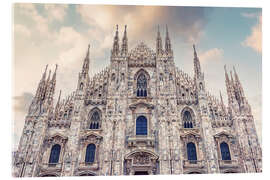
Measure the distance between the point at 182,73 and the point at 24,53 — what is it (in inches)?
490

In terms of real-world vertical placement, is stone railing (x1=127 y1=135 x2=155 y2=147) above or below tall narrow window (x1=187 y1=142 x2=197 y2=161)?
above

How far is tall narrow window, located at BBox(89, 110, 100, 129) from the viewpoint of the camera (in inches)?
687

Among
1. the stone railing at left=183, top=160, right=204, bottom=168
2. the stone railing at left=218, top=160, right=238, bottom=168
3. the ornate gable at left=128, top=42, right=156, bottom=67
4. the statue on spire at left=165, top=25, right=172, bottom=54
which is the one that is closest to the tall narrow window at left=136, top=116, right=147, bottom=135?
the stone railing at left=183, top=160, right=204, bottom=168

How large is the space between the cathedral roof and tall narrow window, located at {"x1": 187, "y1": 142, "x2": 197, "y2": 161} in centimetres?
831

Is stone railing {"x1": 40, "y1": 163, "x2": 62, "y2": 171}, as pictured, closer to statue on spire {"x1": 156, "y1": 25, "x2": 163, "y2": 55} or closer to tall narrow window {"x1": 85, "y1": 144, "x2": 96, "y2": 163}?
tall narrow window {"x1": 85, "y1": 144, "x2": 96, "y2": 163}

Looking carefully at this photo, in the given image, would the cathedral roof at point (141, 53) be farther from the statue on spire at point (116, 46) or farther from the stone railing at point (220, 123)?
the stone railing at point (220, 123)

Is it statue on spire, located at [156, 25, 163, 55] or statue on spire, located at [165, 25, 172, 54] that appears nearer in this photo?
statue on spire, located at [156, 25, 163, 55]

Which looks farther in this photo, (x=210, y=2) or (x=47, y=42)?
(x=47, y=42)

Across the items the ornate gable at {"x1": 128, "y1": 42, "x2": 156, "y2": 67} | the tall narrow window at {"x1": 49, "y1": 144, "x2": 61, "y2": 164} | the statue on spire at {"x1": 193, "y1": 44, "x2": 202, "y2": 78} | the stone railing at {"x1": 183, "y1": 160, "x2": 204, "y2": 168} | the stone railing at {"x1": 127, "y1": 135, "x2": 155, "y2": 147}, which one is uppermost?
the ornate gable at {"x1": 128, "y1": 42, "x2": 156, "y2": 67}

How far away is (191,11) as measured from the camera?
14117 mm

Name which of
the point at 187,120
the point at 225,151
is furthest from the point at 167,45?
the point at 225,151

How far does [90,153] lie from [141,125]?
169 inches
